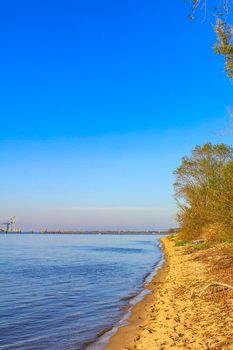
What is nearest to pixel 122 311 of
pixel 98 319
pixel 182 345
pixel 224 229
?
pixel 98 319

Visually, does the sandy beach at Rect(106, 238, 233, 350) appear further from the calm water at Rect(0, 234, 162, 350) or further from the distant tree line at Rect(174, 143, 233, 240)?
the distant tree line at Rect(174, 143, 233, 240)

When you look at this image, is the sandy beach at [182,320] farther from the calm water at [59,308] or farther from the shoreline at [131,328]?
the calm water at [59,308]

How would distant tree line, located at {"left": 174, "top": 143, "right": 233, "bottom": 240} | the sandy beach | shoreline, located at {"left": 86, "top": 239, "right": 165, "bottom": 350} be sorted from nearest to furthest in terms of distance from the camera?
1. the sandy beach
2. shoreline, located at {"left": 86, "top": 239, "right": 165, "bottom": 350}
3. distant tree line, located at {"left": 174, "top": 143, "right": 233, "bottom": 240}

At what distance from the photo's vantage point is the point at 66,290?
24016mm

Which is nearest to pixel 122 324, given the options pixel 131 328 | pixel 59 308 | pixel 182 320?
pixel 131 328

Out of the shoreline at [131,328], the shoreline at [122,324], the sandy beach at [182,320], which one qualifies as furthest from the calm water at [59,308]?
the sandy beach at [182,320]

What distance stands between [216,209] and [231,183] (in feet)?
8.66

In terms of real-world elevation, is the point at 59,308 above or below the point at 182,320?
below

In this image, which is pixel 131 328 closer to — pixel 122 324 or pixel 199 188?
pixel 122 324

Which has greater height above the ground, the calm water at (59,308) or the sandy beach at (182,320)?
the sandy beach at (182,320)

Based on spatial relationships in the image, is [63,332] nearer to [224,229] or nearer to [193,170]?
[224,229]

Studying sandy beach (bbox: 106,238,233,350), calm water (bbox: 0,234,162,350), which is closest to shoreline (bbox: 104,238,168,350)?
sandy beach (bbox: 106,238,233,350)

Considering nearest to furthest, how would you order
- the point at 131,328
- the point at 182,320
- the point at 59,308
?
1. the point at 182,320
2. the point at 131,328
3. the point at 59,308

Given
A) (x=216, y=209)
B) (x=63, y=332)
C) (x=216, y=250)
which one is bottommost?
(x=63, y=332)
